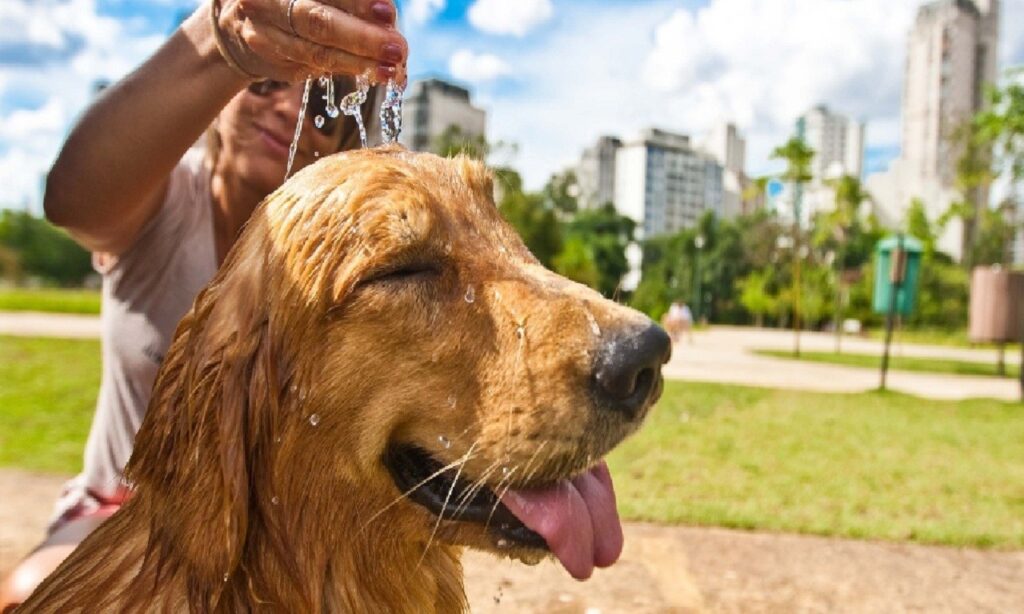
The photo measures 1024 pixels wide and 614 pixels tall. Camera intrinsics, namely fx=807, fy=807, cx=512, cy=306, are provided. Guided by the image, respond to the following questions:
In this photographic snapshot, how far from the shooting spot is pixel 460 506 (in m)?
2.04

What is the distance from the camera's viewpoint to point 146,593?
1947 millimetres

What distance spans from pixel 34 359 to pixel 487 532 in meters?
14.2

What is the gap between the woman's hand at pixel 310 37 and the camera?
2.03 meters

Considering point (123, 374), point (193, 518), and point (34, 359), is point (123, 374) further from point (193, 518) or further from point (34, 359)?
point (34, 359)

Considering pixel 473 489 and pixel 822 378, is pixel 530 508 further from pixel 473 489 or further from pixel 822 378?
pixel 822 378

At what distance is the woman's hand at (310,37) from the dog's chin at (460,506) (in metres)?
1.02

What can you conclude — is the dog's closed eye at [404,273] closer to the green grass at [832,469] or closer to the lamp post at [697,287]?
the green grass at [832,469]

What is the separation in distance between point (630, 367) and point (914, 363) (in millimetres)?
23903

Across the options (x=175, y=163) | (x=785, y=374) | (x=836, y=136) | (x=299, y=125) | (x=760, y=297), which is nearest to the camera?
(x=175, y=163)

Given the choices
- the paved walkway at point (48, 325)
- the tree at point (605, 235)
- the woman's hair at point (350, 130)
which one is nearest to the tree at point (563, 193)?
the tree at point (605, 235)

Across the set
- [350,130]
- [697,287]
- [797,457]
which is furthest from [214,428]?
[697,287]

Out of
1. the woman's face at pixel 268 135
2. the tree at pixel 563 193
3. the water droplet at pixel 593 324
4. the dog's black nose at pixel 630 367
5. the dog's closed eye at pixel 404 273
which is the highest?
the tree at pixel 563 193

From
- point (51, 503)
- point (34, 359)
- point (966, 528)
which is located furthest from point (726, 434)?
point (34, 359)

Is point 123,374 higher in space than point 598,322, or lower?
lower
